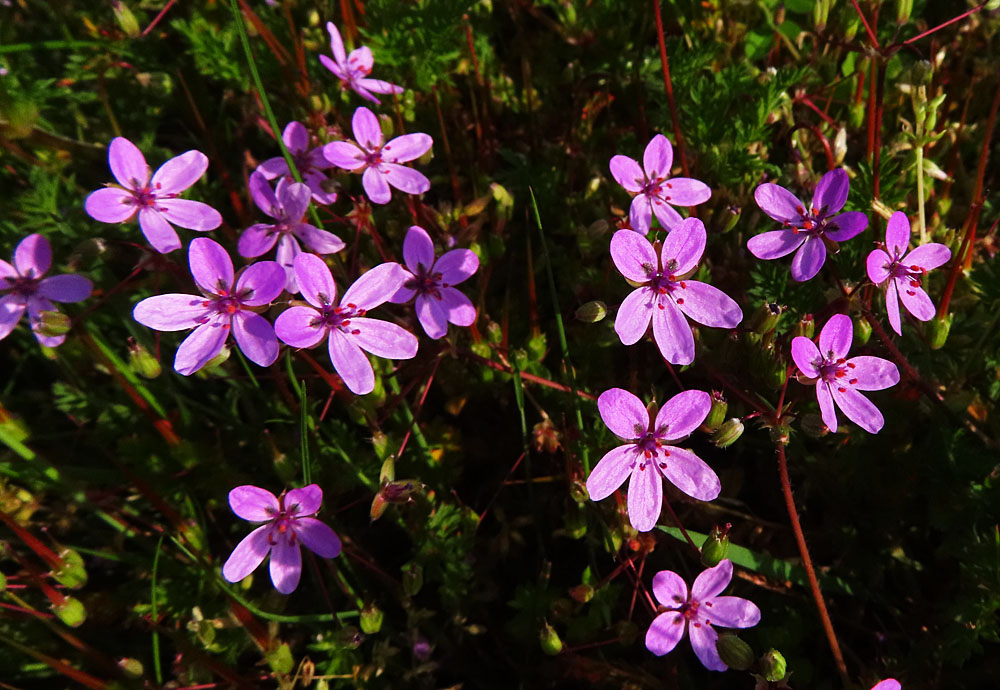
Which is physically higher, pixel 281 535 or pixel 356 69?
pixel 356 69

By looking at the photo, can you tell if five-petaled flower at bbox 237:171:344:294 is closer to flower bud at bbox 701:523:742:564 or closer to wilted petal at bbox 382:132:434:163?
wilted petal at bbox 382:132:434:163

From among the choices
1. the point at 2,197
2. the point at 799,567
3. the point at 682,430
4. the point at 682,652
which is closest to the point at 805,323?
the point at 682,430

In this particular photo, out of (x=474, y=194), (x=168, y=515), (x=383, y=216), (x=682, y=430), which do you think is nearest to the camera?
(x=682, y=430)

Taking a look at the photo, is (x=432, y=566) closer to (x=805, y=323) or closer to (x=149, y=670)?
(x=149, y=670)

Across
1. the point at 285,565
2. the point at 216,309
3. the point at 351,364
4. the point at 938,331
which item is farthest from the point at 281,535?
the point at 938,331

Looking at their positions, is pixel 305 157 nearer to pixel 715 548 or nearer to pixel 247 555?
pixel 247 555

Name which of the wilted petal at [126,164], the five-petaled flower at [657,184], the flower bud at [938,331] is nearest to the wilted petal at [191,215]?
the wilted petal at [126,164]

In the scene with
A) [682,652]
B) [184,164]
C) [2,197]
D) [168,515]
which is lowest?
[682,652]
